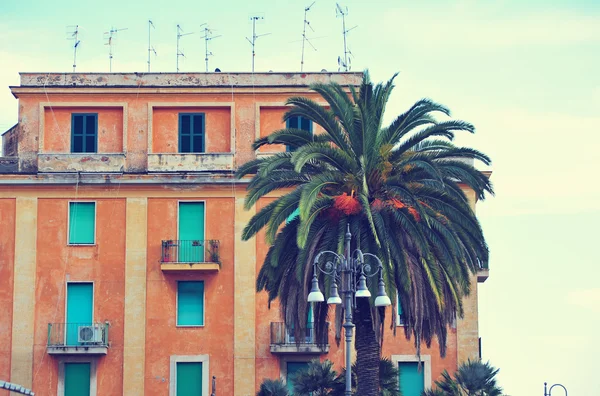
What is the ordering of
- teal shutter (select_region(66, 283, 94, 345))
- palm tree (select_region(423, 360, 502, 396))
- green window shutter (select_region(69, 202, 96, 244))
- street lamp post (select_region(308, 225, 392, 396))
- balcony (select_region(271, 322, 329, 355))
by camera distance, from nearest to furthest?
street lamp post (select_region(308, 225, 392, 396)) < palm tree (select_region(423, 360, 502, 396)) < balcony (select_region(271, 322, 329, 355)) < teal shutter (select_region(66, 283, 94, 345)) < green window shutter (select_region(69, 202, 96, 244))

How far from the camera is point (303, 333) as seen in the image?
41.1 meters

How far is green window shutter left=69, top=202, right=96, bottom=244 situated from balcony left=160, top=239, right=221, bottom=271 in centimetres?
278

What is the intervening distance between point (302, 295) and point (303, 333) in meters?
1.19

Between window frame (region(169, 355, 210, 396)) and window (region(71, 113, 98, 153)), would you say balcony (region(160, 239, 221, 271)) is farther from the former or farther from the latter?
window (region(71, 113, 98, 153))

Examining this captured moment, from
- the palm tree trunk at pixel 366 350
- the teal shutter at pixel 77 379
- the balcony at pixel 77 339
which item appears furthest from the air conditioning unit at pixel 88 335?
Result: the palm tree trunk at pixel 366 350

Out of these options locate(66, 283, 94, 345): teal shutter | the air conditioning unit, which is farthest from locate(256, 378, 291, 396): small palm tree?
locate(66, 283, 94, 345): teal shutter

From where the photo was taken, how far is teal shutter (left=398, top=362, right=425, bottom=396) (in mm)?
53562

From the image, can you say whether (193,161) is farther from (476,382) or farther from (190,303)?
(476,382)

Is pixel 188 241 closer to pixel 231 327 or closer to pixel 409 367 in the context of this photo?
pixel 231 327

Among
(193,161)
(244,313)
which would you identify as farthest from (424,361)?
(193,161)

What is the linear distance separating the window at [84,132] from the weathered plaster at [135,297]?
273 cm

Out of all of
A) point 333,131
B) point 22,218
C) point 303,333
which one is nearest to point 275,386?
point 303,333

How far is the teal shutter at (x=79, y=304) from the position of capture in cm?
5366

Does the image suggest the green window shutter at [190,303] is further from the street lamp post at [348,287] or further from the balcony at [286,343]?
the street lamp post at [348,287]
